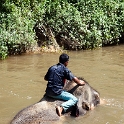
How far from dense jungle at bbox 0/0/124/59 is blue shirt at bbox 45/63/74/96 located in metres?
7.08

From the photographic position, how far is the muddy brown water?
760 cm

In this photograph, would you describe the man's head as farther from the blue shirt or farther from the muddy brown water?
the muddy brown water

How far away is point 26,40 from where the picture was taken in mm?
14633

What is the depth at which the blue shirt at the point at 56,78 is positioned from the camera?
696cm

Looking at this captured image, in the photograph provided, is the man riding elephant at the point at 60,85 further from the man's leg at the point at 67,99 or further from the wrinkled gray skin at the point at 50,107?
the wrinkled gray skin at the point at 50,107

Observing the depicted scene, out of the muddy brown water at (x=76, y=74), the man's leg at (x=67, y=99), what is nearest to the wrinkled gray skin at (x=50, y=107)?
the man's leg at (x=67, y=99)

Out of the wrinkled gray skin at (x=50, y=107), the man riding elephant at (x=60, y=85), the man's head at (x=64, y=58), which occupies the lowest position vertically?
the wrinkled gray skin at (x=50, y=107)

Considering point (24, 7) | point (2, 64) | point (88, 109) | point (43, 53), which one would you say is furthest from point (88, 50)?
point (88, 109)

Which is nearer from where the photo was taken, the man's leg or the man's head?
the man's leg

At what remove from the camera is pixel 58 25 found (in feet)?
54.1

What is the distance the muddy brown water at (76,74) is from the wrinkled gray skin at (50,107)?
9.4 inches

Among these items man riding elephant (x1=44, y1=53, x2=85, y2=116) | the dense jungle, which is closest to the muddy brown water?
man riding elephant (x1=44, y1=53, x2=85, y2=116)

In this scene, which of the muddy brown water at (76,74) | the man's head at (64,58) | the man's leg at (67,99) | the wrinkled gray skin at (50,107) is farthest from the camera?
the muddy brown water at (76,74)

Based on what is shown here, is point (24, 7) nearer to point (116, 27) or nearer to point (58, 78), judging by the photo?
point (116, 27)
